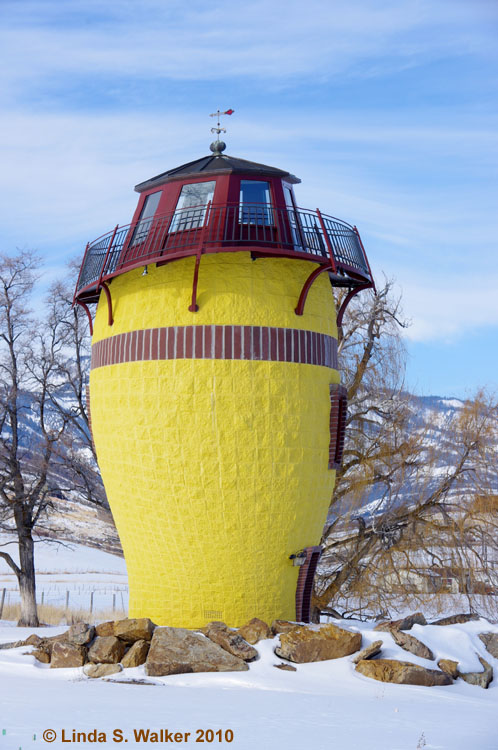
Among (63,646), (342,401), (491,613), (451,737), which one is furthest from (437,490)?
(451,737)

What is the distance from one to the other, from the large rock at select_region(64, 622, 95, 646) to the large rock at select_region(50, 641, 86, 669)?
0.32 feet

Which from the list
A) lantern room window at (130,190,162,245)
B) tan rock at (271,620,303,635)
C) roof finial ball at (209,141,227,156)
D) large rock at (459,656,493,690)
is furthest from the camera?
roof finial ball at (209,141,227,156)

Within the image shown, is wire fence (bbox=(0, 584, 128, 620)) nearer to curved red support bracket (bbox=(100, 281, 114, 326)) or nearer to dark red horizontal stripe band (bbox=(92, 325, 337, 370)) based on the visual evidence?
curved red support bracket (bbox=(100, 281, 114, 326))

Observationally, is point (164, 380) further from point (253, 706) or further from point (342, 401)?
point (253, 706)

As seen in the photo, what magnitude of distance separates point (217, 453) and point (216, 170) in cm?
565

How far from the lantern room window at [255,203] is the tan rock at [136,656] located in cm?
808

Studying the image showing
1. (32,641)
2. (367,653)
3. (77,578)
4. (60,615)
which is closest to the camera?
(367,653)

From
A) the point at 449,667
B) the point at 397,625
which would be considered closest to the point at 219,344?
the point at 397,625

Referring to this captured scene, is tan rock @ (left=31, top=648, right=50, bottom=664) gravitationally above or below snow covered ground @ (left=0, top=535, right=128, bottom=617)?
above

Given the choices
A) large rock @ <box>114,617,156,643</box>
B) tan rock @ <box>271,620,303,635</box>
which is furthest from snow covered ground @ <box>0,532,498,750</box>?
large rock @ <box>114,617,156,643</box>

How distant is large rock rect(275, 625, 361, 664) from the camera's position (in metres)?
14.7

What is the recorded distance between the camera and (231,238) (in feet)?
55.9

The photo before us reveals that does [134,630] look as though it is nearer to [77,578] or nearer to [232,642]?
[232,642]

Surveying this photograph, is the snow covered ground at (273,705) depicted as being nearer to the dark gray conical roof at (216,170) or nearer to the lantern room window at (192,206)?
the lantern room window at (192,206)
